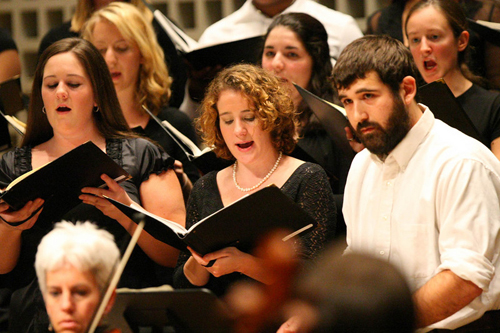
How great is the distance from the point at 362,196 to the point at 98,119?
1130 mm

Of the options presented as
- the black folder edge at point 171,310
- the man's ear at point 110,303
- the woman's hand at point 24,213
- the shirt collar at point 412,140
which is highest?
the shirt collar at point 412,140

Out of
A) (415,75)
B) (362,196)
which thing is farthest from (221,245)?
(415,75)

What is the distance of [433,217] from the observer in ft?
6.11

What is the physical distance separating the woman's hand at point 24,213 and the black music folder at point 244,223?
1.17 feet

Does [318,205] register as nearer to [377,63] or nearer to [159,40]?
[377,63]

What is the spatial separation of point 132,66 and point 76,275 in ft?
6.29

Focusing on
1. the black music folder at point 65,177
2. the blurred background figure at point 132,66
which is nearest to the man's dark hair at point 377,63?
the black music folder at point 65,177

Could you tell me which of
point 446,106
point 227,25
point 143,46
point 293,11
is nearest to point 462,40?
point 446,106

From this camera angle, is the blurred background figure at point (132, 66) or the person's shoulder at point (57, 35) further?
the person's shoulder at point (57, 35)

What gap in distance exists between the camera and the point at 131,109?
3189mm

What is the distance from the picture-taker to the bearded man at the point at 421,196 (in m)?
1.74

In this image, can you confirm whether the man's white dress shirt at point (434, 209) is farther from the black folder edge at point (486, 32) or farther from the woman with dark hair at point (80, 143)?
the black folder edge at point (486, 32)

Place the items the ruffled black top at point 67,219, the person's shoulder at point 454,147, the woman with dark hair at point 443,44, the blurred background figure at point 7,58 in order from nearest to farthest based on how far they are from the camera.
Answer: the ruffled black top at point 67,219 → the person's shoulder at point 454,147 → the woman with dark hair at point 443,44 → the blurred background figure at point 7,58

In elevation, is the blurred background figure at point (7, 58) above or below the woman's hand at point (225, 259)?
above
